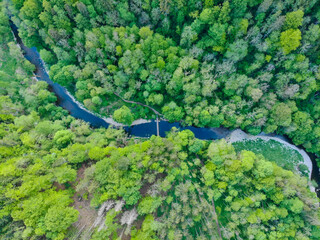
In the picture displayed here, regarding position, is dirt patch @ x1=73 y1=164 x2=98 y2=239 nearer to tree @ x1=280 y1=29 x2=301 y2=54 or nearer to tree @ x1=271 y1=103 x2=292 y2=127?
tree @ x1=271 y1=103 x2=292 y2=127

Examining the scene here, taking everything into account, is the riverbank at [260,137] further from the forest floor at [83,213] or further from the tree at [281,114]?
the forest floor at [83,213]

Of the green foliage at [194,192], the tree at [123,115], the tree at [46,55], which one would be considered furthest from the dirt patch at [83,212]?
the tree at [46,55]

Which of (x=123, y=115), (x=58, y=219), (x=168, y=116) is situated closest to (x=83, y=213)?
(x=58, y=219)

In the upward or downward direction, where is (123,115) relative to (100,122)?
upward

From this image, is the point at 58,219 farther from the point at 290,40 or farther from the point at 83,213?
the point at 290,40

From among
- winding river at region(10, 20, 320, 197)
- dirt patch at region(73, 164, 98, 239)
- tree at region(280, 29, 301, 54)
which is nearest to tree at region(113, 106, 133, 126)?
winding river at region(10, 20, 320, 197)

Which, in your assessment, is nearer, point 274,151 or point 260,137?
point 274,151

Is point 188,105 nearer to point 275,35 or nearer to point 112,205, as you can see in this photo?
point 275,35
